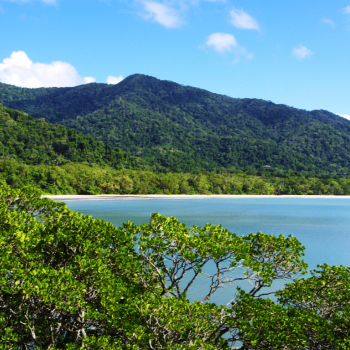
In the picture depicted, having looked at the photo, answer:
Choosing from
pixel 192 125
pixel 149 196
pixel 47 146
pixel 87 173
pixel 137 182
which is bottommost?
pixel 149 196

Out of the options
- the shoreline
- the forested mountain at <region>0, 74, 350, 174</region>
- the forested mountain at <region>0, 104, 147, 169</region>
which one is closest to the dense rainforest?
the forested mountain at <region>0, 104, 147, 169</region>

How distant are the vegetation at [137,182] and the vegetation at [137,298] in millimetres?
40172

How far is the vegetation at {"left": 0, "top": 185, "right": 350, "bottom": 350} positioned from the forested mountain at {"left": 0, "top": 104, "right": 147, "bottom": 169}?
58.2 metres

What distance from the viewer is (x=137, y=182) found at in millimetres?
55312

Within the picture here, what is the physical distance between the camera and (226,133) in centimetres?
12625

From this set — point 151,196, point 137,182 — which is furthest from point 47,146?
point 151,196

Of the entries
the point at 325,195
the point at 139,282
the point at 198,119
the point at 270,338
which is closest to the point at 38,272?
the point at 139,282

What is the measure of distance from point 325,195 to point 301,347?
214ft

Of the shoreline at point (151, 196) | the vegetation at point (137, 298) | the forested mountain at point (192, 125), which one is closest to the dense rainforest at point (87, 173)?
the shoreline at point (151, 196)

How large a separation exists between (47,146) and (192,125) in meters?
73.5

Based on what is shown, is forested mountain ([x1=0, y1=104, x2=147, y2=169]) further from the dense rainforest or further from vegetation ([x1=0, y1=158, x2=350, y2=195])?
vegetation ([x1=0, y1=158, x2=350, y2=195])

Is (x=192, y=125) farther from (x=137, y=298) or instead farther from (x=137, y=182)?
(x=137, y=298)

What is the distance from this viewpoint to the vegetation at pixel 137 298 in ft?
12.8

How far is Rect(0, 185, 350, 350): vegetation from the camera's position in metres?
3.89
